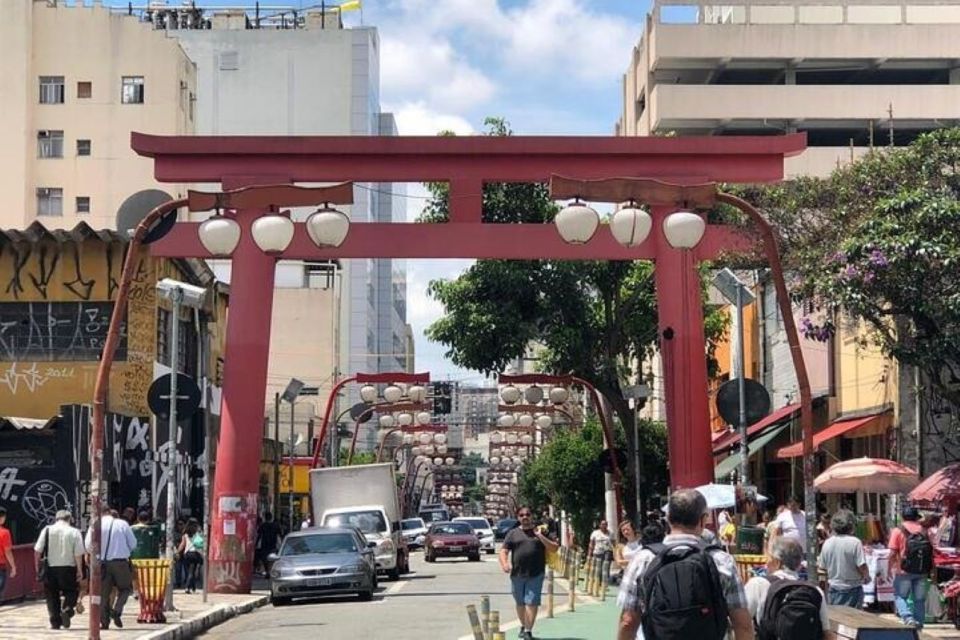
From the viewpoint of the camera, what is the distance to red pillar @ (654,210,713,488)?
29.0 m

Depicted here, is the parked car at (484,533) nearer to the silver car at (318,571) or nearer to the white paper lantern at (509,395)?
the white paper lantern at (509,395)

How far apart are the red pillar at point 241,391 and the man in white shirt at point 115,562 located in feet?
25.4

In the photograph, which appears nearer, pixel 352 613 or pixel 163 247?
pixel 352 613

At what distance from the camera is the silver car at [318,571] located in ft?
94.9

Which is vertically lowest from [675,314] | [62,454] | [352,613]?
[352,613]

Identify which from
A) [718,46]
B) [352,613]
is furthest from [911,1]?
[352,613]

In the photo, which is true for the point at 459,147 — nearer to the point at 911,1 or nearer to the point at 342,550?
the point at 342,550

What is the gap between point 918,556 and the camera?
2009 centimetres

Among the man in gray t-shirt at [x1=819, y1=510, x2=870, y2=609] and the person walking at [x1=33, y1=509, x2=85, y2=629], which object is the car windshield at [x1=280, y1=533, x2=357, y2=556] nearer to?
the person walking at [x1=33, y1=509, x2=85, y2=629]

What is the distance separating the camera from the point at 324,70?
84375mm

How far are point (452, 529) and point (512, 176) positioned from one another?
88.6ft

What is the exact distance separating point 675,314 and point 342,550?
25.2ft

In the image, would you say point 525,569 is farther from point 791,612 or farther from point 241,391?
point 241,391

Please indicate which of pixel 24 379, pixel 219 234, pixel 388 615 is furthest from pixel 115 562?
pixel 24 379
